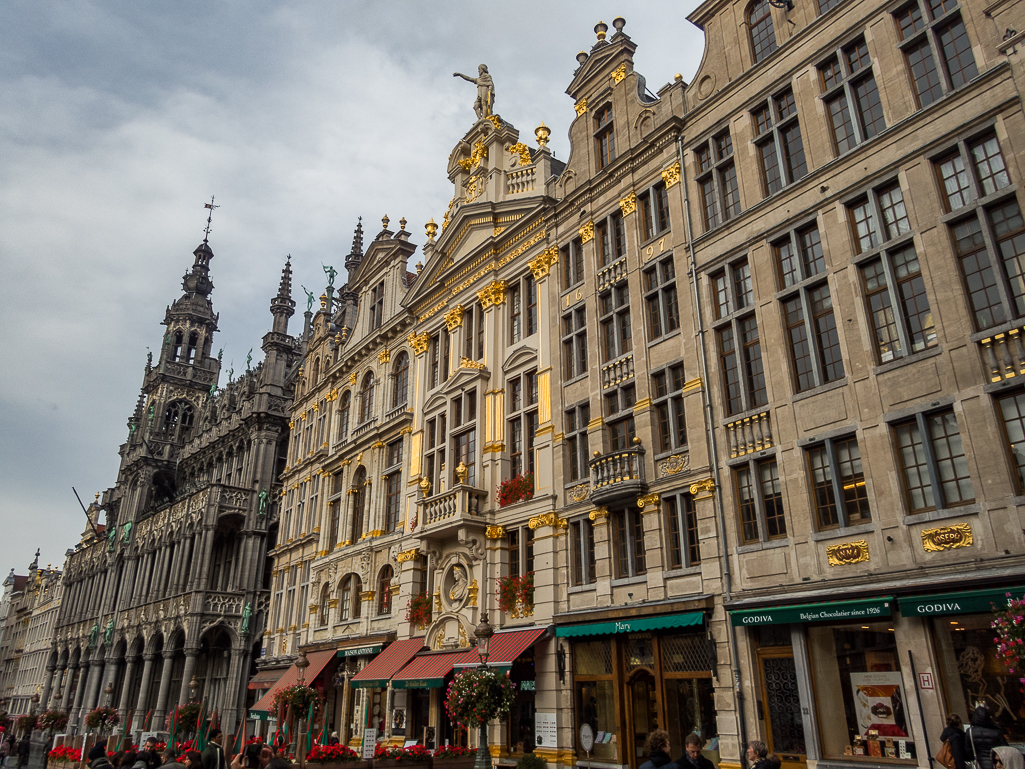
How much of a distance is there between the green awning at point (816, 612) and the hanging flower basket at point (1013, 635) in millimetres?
2722

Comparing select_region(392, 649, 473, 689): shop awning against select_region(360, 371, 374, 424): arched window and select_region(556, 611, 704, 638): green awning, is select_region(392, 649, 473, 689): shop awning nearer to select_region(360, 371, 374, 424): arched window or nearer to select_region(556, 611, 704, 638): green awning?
select_region(556, 611, 704, 638): green awning

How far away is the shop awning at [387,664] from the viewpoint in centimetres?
2891

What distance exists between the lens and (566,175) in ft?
96.1

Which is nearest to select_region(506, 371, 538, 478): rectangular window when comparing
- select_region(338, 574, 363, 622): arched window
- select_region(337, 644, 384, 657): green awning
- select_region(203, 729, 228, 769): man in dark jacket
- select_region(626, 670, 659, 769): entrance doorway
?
select_region(626, 670, 659, 769): entrance doorway

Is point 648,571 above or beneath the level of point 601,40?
beneath

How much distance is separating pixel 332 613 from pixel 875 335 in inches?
1122

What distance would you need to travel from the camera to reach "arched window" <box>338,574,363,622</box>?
1405 inches

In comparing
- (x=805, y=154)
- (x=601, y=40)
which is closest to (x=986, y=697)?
(x=805, y=154)

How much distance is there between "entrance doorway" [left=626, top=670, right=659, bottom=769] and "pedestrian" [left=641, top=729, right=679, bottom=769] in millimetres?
11001

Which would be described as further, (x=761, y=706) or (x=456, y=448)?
(x=456, y=448)

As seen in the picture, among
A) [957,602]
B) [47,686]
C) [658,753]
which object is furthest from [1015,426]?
[47,686]

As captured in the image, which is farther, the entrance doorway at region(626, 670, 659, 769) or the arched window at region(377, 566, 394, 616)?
the arched window at region(377, 566, 394, 616)

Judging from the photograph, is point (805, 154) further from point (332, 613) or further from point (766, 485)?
point (332, 613)

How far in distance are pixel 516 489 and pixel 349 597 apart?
45.1 ft
